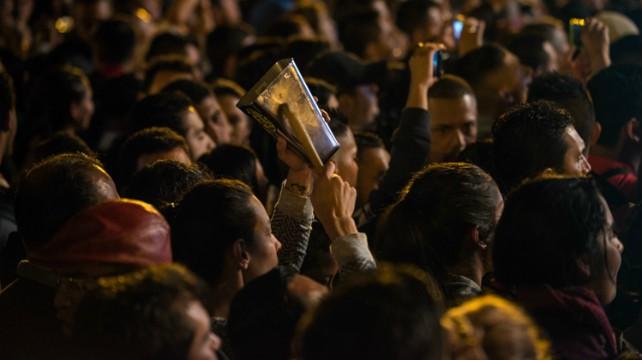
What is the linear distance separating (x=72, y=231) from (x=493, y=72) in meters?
4.05

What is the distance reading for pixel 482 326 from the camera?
9.28ft

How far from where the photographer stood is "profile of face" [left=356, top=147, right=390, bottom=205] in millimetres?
6141

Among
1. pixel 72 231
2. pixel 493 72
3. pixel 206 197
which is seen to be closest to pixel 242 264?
pixel 206 197

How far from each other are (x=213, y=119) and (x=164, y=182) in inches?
101

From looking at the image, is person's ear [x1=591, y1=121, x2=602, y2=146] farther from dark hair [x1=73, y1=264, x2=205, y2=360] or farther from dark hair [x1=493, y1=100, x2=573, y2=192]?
dark hair [x1=73, y1=264, x2=205, y2=360]

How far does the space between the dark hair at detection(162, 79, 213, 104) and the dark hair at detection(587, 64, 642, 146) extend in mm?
2301

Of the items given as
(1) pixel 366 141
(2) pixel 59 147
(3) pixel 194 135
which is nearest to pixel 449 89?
(1) pixel 366 141

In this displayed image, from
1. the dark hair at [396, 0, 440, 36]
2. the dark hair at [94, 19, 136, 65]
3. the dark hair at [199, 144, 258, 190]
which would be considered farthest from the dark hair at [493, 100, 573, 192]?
the dark hair at [94, 19, 136, 65]

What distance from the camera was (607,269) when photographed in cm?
354

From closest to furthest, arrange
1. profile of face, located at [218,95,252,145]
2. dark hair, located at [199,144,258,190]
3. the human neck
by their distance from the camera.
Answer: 1. the human neck
2. dark hair, located at [199,144,258,190]
3. profile of face, located at [218,95,252,145]

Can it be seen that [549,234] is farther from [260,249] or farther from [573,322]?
[260,249]

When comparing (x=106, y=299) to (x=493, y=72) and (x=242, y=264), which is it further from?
(x=493, y=72)

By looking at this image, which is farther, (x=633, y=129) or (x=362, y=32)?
(x=362, y=32)

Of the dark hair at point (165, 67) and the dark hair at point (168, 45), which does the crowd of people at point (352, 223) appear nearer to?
the dark hair at point (165, 67)
